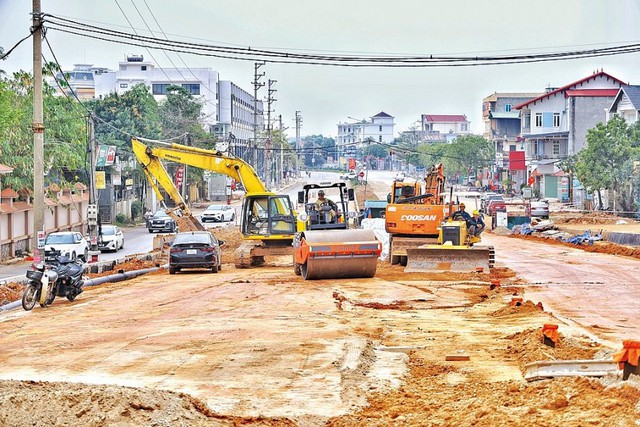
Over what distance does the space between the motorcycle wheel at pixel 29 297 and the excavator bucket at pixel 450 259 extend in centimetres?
1192

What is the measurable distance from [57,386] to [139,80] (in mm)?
133376

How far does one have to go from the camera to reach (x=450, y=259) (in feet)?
101

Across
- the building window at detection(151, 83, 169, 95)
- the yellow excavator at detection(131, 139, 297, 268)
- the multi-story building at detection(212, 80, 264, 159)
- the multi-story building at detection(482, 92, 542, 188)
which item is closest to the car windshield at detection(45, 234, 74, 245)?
the yellow excavator at detection(131, 139, 297, 268)

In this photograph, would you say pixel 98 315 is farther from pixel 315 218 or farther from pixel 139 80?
pixel 139 80

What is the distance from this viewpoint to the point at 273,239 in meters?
35.3

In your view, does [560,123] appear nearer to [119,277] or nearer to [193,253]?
[193,253]

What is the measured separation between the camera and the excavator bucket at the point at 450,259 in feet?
100

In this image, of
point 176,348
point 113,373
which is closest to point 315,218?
point 176,348

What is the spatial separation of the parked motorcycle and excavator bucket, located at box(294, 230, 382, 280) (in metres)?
6.60

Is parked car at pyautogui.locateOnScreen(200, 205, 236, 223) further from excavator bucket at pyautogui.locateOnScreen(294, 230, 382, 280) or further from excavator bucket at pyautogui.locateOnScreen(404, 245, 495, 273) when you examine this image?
excavator bucket at pyautogui.locateOnScreen(294, 230, 382, 280)

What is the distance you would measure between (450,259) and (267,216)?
7541 mm

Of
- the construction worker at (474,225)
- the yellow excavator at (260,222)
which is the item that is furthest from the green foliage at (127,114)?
the construction worker at (474,225)

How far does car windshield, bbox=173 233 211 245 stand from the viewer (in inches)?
1356

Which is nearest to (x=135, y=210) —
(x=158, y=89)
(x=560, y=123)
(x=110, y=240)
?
(x=110, y=240)
